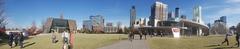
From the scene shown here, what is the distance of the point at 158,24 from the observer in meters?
134

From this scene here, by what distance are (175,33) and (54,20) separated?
5934cm

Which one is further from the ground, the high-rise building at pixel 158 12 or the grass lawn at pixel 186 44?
the high-rise building at pixel 158 12

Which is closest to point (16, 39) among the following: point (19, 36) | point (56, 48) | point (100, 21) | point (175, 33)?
point (19, 36)

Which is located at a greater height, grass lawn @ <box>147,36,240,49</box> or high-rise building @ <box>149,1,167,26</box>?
high-rise building @ <box>149,1,167,26</box>

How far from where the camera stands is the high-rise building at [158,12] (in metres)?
126

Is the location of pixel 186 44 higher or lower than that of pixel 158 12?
lower

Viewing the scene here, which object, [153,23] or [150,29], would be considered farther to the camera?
[153,23]

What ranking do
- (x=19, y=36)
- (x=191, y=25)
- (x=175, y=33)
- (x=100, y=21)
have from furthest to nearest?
(x=100, y=21) → (x=191, y=25) → (x=175, y=33) → (x=19, y=36)

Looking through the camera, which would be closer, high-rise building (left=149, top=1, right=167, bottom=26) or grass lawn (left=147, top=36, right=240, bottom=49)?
grass lawn (left=147, top=36, right=240, bottom=49)

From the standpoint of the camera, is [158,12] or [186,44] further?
[158,12]

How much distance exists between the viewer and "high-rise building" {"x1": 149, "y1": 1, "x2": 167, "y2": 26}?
126m

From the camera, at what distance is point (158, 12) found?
13212 centimetres

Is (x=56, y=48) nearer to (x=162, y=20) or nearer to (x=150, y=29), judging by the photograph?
(x=150, y=29)

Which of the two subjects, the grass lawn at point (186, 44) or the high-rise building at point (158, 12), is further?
the high-rise building at point (158, 12)
